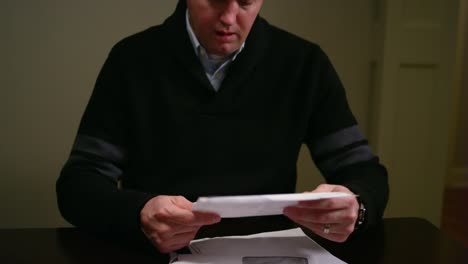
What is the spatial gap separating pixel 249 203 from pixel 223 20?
48 centimetres

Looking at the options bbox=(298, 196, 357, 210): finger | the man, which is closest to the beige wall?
the man

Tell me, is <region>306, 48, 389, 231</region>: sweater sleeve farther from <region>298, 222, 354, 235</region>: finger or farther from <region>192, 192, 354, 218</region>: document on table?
<region>192, 192, 354, 218</region>: document on table

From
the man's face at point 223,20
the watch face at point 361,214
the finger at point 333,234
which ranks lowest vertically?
the finger at point 333,234

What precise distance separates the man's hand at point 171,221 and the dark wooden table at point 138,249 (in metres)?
0.04

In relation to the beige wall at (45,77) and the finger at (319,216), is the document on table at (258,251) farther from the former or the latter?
the beige wall at (45,77)

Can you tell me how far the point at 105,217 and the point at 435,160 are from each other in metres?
1.66

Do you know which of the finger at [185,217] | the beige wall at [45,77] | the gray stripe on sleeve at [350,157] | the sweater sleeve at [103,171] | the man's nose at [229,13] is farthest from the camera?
the beige wall at [45,77]

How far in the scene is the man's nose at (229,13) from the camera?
95 cm

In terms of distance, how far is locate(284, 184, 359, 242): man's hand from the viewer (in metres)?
0.75

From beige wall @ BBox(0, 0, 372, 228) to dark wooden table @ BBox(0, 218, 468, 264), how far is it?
1.00 metres

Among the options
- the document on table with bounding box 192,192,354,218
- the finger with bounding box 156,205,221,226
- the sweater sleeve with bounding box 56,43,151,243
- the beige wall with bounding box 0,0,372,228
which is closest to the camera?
the document on table with bounding box 192,192,354,218

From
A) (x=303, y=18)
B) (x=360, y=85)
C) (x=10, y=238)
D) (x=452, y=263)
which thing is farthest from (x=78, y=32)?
(x=452, y=263)

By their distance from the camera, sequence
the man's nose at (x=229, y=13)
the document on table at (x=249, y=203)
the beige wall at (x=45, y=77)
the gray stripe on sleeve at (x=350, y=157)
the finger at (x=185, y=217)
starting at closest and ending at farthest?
the document on table at (x=249, y=203), the finger at (x=185, y=217), the man's nose at (x=229, y=13), the gray stripe on sleeve at (x=350, y=157), the beige wall at (x=45, y=77)

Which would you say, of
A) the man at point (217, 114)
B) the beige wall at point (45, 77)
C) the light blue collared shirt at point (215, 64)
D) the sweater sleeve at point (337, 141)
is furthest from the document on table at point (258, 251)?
the beige wall at point (45, 77)
